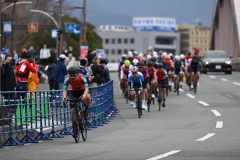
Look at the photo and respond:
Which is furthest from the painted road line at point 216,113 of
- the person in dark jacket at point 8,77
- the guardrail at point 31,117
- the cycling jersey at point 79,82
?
the cycling jersey at point 79,82

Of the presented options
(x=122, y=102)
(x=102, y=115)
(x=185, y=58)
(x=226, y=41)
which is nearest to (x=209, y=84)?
(x=185, y=58)

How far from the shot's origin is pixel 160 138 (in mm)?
17312

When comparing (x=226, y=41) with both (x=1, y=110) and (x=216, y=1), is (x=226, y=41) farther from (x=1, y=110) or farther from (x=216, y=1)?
(x=1, y=110)

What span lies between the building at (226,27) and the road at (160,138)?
48.0 m

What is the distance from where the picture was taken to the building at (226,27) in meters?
77.2

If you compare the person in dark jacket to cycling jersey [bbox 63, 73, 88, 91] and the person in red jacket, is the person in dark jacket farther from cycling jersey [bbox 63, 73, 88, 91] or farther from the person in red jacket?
cycling jersey [bbox 63, 73, 88, 91]

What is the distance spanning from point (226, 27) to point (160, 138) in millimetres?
71230

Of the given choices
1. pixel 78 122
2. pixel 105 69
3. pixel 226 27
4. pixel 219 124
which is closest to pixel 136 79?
pixel 105 69

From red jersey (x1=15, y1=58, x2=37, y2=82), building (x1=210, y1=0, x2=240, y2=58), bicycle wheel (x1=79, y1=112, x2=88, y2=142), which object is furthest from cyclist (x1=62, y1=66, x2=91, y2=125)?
building (x1=210, y1=0, x2=240, y2=58)

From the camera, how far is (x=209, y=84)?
44438mm

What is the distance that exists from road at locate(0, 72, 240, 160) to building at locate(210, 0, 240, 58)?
48.0m

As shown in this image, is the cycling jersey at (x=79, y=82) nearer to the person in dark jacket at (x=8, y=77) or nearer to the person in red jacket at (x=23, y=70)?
the person in dark jacket at (x=8, y=77)

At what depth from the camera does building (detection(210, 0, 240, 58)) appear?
77.2 metres

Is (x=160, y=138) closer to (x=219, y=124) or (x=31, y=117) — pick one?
(x=31, y=117)
